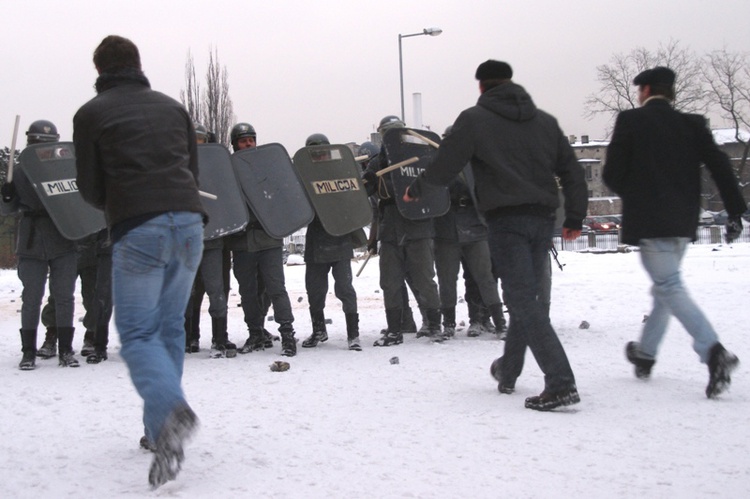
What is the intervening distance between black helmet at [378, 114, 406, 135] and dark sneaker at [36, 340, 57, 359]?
128 inches

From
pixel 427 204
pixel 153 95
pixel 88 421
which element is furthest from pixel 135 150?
pixel 427 204

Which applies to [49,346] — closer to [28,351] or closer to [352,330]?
[28,351]

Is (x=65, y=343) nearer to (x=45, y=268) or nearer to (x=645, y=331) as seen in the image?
(x=45, y=268)

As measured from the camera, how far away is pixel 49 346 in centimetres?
727

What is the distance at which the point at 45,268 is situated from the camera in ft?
22.2

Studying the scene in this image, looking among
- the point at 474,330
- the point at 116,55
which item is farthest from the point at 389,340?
the point at 116,55

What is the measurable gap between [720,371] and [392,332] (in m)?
3.27

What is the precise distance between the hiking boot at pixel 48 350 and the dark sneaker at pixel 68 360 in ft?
1.84

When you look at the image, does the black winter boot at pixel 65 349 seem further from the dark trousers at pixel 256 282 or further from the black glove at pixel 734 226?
the black glove at pixel 734 226

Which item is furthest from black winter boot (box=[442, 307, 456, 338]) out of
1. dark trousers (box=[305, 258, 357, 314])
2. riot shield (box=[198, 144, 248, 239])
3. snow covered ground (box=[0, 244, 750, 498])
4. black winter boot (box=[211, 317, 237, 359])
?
riot shield (box=[198, 144, 248, 239])

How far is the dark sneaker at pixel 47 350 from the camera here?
284 inches

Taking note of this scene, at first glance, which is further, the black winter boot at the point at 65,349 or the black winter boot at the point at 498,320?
the black winter boot at the point at 498,320

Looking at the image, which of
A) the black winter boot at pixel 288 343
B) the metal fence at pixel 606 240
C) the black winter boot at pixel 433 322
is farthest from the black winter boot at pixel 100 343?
the metal fence at pixel 606 240

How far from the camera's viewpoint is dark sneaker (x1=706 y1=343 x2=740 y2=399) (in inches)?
180
